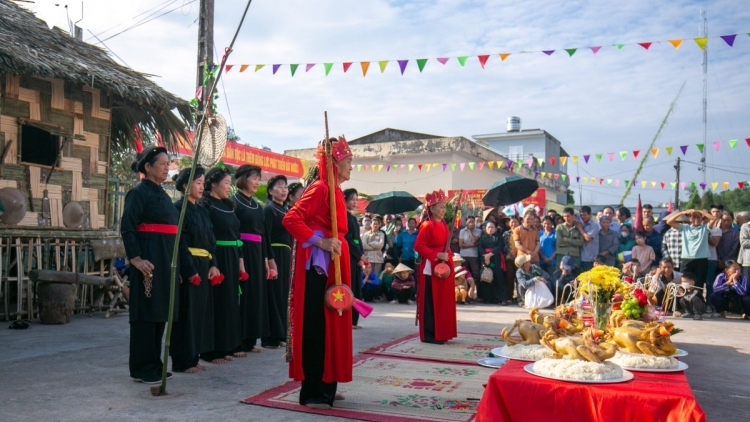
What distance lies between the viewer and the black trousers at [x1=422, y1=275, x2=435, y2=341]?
25.4 feet

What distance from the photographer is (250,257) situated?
6965mm

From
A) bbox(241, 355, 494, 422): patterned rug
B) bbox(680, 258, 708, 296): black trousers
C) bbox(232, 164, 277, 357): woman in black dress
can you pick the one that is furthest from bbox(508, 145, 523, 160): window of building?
bbox(241, 355, 494, 422): patterned rug

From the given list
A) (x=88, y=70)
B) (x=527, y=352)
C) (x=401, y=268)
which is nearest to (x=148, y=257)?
(x=527, y=352)

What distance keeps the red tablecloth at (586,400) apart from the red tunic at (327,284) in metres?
1.39

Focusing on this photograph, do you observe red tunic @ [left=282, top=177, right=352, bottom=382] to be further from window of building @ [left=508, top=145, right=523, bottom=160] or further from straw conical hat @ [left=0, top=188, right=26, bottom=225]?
window of building @ [left=508, top=145, right=523, bottom=160]

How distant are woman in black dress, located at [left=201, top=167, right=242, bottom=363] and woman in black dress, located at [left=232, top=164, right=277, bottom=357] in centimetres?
27

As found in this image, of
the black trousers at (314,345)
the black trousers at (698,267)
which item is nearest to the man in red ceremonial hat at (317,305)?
the black trousers at (314,345)

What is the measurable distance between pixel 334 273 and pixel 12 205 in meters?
6.30

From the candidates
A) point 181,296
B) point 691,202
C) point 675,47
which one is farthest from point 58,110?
point 691,202

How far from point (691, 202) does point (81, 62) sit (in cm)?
2867

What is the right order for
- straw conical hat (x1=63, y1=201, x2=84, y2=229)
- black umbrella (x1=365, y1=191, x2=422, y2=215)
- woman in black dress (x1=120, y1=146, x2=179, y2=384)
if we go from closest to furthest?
1. woman in black dress (x1=120, y1=146, x2=179, y2=384)
2. straw conical hat (x1=63, y1=201, x2=84, y2=229)
3. black umbrella (x1=365, y1=191, x2=422, y2=215)

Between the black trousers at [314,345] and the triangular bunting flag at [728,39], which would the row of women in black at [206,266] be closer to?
the black trousers at [314,345]

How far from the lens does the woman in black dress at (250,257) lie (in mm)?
6895

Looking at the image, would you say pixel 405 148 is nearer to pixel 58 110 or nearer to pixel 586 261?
pixel 586 261
